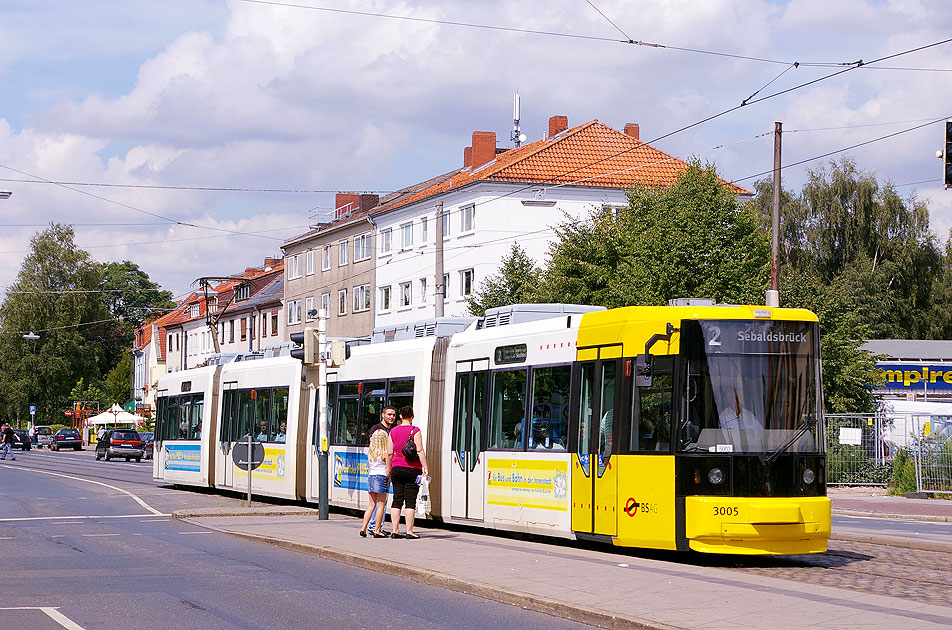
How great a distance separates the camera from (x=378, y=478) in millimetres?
17062

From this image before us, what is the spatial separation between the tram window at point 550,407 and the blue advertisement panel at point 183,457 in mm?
15023

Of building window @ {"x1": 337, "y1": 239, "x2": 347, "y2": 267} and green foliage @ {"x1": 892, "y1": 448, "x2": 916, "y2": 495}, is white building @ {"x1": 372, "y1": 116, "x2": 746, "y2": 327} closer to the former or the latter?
building window @ {"x1": 337, "y1": 239, "x2": 347, "y2": 267}

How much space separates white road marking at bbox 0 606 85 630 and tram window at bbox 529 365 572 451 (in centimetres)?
718

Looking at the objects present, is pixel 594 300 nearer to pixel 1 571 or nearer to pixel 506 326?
pixel 506 326

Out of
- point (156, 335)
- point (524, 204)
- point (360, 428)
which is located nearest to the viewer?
point (360, 428)

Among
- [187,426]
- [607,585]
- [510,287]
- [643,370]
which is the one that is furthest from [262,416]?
[510,287]

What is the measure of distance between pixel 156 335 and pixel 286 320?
3588 cm

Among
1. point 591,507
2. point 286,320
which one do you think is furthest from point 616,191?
point 591,507

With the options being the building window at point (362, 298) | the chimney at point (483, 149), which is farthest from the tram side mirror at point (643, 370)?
the building window at point (362, 298)

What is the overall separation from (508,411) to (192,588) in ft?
20.7

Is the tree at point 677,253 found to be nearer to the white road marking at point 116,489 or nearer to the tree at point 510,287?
the tree at point 510,287

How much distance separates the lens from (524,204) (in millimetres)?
59000

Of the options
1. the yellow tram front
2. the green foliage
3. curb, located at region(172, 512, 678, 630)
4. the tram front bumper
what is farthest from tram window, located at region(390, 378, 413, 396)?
the green foliage

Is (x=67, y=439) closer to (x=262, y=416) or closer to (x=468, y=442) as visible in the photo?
(x=262, y=416)
